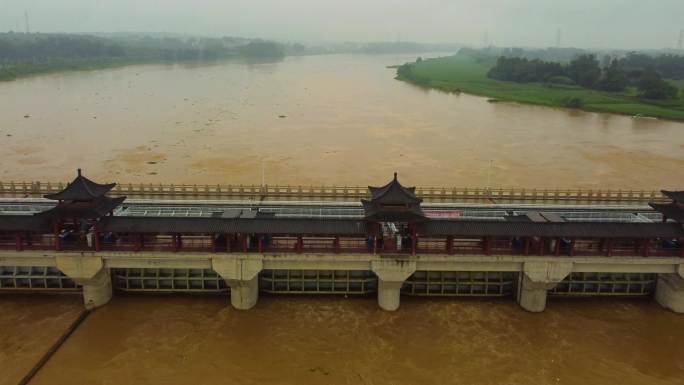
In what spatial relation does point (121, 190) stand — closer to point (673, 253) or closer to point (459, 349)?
point (459, 349)

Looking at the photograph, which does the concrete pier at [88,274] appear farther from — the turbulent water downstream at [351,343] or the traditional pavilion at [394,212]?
the traditional pavilion at [394,212]

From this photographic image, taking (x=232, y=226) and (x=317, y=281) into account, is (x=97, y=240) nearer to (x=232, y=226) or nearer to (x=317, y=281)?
(x=232, y=226)

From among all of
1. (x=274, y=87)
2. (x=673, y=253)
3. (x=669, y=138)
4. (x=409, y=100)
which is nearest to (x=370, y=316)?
(x=673, y=253)

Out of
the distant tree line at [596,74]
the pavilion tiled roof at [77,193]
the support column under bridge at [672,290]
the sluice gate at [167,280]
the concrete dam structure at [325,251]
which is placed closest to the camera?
the pavilion tiled roof at [77,193]

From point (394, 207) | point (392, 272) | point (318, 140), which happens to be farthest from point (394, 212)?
point (318, 140)

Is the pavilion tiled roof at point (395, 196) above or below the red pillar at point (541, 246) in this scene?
above

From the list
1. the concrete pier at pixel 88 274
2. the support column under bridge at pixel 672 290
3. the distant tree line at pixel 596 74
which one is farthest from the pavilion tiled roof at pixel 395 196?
the distant tree line at pixel 596 74

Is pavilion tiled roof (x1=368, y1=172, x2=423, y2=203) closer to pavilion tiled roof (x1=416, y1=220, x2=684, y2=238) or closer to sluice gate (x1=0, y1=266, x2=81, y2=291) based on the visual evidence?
pavilion tiled roof (x1=416, y1=220, x2=684, y2=238)
